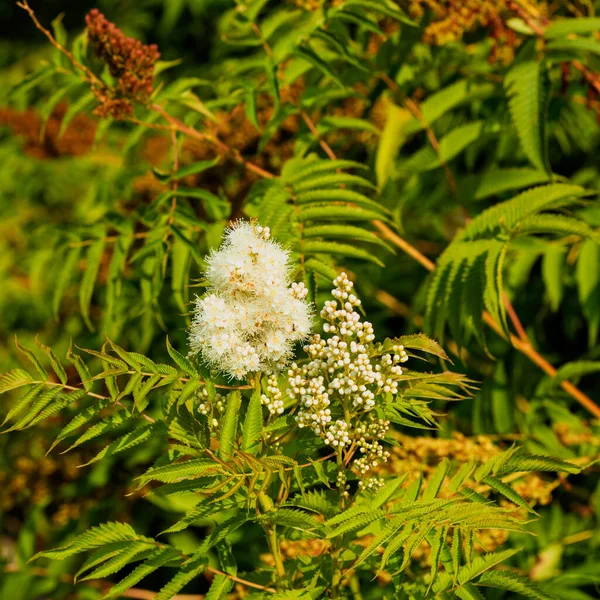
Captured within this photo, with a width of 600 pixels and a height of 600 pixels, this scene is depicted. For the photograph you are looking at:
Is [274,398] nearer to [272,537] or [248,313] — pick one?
[248,313]

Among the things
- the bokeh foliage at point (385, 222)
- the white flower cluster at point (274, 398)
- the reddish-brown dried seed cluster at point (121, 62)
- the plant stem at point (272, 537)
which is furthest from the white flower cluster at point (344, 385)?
the reddish-brown dried seed cluster at point (121, 62)

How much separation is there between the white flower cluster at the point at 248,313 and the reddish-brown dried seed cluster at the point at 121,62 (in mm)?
1017

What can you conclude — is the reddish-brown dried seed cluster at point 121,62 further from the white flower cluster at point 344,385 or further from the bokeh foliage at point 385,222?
the white flower cluster at point 344,385

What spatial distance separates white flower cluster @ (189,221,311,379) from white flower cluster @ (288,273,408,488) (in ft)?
0.20

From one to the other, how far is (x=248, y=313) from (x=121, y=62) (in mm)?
1195

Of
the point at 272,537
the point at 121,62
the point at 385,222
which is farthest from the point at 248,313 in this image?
the point at 385,222

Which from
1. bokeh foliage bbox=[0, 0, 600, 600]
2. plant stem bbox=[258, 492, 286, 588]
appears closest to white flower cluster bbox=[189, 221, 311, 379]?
plant stem bbox=[258, 492, 286, 588]

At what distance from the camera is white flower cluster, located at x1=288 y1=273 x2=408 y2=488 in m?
1.42

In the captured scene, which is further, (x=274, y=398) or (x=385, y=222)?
(x=385, y=222)

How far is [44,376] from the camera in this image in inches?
60.8

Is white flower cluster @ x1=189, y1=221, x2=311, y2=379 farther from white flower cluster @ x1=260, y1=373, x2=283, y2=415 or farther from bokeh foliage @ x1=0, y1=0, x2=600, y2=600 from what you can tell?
bokeh foliage @ x1=0, y1=0, x2=600, y2=600

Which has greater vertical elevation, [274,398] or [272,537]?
[274,398]

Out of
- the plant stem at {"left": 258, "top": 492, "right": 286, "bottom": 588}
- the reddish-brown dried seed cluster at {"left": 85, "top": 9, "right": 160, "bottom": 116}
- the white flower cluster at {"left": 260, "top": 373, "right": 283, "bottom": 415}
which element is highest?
the reddish-brown dried seed cluster at {"left": 85, "top": 9, "right": 160, "bottom": 116}

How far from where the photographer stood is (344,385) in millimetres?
1445
